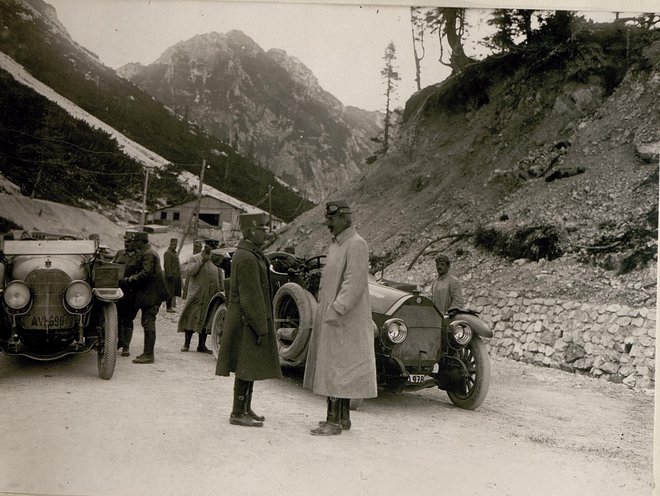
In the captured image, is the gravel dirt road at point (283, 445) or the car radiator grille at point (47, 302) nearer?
the gravel dirt road at point (283, 445)

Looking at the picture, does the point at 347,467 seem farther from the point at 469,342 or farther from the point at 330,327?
the point at 469,342

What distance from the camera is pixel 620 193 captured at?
9500mm

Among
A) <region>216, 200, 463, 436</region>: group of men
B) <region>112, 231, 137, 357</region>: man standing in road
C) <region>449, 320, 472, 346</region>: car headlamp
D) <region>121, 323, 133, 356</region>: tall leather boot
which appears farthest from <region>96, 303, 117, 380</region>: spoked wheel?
<region>449, 320, 472, 346</region>: car headlamp

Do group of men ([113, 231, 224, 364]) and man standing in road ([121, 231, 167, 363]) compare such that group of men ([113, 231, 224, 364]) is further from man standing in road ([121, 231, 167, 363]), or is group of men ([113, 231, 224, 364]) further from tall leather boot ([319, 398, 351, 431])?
tall leather boot ([319, 398, 351, 431])

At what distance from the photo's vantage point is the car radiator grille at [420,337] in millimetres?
5109

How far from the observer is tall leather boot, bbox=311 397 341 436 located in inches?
156

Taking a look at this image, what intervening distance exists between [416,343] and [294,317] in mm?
1302

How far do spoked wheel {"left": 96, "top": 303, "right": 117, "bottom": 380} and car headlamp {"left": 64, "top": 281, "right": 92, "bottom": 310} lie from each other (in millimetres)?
275

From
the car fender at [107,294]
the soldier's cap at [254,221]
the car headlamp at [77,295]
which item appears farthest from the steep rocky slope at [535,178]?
the car headlamp at [77,295]

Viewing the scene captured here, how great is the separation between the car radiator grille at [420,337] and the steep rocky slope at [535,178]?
10.4 feet

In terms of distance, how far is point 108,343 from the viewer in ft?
16.8

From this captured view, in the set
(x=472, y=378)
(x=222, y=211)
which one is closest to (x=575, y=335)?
(x=472, y=378)

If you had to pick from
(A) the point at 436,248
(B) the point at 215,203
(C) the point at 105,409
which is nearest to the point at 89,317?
(C) the point at 105,409

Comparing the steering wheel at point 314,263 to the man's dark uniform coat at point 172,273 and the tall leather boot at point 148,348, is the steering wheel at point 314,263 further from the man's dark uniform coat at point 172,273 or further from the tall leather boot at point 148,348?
the man's dark uniform coat at point 172,273
